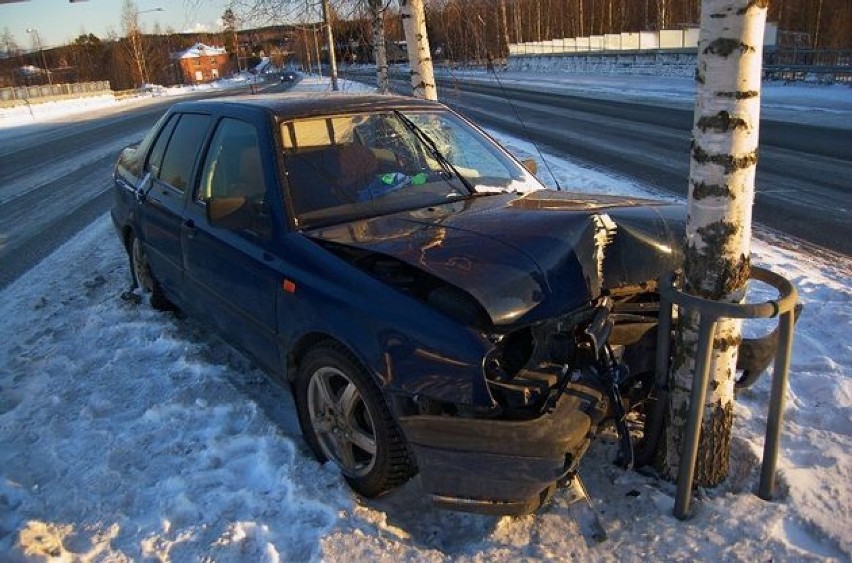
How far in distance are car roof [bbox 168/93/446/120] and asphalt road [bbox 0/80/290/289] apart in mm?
3992

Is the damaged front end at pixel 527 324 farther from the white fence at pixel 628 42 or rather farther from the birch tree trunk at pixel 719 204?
the white fence at pixel 628 42

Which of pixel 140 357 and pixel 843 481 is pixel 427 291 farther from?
pixel 140 357

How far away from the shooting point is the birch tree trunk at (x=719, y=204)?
2.42 meters

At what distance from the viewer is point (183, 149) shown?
4.70 meters

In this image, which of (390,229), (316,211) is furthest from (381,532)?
(316,211)

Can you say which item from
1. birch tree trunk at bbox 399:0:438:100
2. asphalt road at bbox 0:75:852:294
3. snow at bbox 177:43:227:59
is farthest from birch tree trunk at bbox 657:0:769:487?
snow at bbox 177:43:227:59

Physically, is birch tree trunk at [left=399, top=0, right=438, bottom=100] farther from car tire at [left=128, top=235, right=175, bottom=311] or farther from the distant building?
the distant building

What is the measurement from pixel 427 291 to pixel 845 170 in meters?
10.0

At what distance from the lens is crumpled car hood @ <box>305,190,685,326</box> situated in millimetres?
2715

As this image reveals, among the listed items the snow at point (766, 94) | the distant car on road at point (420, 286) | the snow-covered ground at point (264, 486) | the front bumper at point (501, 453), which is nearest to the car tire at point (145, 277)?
the snow-covered ground at point (264, 486)

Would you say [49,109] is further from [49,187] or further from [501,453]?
[501,453]

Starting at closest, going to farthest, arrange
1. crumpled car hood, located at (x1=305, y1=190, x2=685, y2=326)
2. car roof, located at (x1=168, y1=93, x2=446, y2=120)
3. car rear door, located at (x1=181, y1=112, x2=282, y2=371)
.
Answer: crumpled car hood, located at (x1=305, y1=190, x2=685, y2=326) → car rear door, located at (x1=181, y1=112, x2=282, y2=371) → car roof, located at (x1=168, y1=93, x2=446, y2=120)

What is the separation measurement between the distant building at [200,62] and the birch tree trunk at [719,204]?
10943 cm

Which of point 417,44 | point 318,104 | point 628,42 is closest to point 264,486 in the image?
point 318,104
